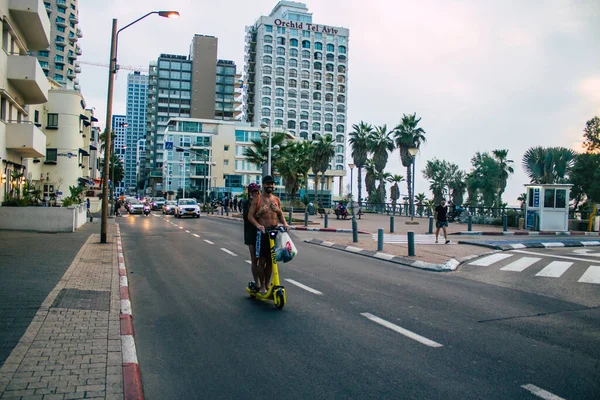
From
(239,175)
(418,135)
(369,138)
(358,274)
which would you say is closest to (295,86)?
(239,175)

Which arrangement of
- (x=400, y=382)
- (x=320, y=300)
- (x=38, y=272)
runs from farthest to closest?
(x=38, y=272) < (x=320, y=300) < (x=400, y=382)

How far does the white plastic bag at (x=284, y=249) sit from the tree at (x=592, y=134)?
157 feet

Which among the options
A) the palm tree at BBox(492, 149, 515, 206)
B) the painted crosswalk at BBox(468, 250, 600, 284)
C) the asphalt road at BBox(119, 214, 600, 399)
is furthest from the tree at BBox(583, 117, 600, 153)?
the asphalt road at BBox(119, 214, 600, 399)

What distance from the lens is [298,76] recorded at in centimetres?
12475

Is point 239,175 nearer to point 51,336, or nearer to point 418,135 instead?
point 418,135

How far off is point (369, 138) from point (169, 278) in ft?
188

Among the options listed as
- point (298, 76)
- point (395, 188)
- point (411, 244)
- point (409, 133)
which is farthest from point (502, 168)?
point (298, 76)

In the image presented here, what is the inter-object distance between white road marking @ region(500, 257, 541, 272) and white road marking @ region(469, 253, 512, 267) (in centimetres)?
55

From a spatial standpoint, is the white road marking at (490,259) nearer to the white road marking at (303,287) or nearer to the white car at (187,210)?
the white road marking at (303,287)

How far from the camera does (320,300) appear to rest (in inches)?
322

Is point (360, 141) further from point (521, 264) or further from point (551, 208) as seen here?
point (521, 264)

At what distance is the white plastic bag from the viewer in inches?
289

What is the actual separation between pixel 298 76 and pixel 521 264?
116 m

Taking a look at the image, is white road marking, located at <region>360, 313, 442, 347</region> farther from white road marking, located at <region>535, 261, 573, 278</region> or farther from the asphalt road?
white road marking, located at <region>535, 261, 573, 278</region>
